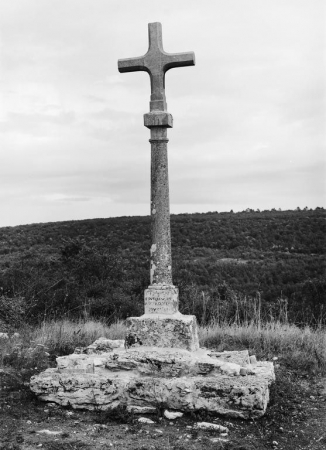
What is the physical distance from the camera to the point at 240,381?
17.8ft

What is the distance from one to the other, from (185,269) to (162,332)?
11.2 meters

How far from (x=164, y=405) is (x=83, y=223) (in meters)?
25.6

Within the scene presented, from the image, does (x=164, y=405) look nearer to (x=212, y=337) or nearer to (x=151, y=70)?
(x=212, y=337)

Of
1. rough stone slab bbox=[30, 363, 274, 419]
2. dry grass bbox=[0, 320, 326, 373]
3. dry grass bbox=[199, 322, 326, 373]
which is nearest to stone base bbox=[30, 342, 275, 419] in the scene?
rough stone slab bbox=[30, 363, 274, 419]

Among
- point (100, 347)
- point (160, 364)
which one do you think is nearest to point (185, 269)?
point (100, 347)

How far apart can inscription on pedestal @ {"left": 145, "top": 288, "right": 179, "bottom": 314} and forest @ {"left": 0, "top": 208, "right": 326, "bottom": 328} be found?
9.27ft

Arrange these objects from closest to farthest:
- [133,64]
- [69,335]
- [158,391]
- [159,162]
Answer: [158,391] < [159,162] < [133,64] < [69,335]

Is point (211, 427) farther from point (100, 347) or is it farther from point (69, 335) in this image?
point (69, 335)

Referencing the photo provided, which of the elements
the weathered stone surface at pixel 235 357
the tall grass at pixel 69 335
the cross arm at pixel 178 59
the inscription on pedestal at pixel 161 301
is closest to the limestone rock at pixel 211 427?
the weathered stone surface at pixel 235 357

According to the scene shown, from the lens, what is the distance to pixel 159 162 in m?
6.62

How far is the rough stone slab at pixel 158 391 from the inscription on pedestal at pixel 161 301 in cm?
89

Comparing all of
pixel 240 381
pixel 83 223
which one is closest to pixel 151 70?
pixel 240 381

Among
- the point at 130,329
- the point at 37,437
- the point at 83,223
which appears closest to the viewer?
the point at 37,437

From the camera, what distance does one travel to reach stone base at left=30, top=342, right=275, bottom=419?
17.5ft
